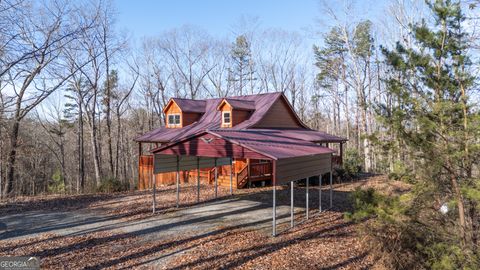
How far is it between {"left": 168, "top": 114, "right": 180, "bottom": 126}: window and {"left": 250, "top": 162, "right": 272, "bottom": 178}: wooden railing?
25.1 feet

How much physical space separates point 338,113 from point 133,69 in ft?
88.6

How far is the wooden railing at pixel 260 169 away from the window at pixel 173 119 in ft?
25.1

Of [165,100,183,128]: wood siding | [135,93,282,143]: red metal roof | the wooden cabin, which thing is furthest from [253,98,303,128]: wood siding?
[165,100,183,128]: wood siding

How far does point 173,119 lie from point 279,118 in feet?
26.0

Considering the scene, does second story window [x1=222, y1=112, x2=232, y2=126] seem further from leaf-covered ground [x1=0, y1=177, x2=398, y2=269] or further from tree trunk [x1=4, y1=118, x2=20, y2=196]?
tree trunk [x1=4, y1=118, x2=20, y2=196]

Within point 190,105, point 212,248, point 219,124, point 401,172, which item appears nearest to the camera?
point 401,172

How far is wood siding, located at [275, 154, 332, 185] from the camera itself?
9.36 m

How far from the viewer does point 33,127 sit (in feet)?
110

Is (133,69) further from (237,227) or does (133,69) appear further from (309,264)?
(309,264)

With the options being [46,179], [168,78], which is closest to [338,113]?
[168,78]

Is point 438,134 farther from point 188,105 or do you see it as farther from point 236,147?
point 188,105

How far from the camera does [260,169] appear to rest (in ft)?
62.1

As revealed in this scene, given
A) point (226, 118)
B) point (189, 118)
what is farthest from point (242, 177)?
point (189, 118)

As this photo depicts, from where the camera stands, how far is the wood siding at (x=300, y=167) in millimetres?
9359
